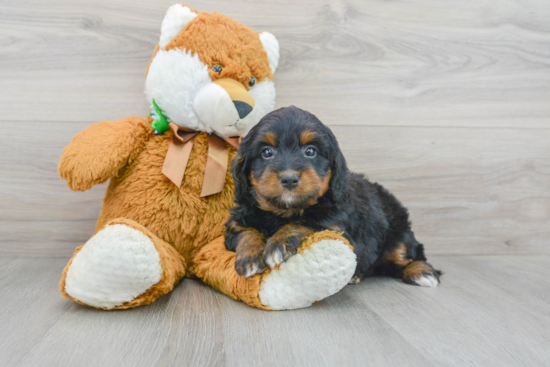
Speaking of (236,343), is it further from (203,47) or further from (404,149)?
(404,149)

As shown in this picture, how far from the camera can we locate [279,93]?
2283 mm

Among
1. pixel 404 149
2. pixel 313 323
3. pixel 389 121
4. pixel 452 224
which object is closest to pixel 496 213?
pixel 452 224

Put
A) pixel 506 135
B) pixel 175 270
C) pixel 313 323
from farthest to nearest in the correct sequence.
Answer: pixel 506 135 < pixel 175 270 < pixel 313 323

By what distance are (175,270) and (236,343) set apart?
554 mm

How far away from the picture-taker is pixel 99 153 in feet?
5.38

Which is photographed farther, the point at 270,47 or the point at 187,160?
the point at 270,47

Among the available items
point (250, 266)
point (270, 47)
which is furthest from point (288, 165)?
point (270, 47)

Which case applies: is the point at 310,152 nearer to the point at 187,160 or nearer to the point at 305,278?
the point at 305,278

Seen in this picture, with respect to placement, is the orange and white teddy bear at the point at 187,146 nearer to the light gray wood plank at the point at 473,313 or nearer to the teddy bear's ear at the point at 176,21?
the teddy bear's ear at the point at 176,21

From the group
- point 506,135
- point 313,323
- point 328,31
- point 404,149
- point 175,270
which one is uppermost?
point 328,31

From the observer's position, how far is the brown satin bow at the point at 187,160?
5.67ft

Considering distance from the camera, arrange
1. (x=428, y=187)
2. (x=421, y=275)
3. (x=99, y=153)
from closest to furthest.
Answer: (x=99, y=153)
(x=421, y=275)
(x=428, y=187)

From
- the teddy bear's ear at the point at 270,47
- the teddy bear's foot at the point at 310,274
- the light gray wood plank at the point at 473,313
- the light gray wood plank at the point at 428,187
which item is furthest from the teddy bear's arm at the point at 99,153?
the light gray wood plank at the point at 473,313

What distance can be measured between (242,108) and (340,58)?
35.9 inches
